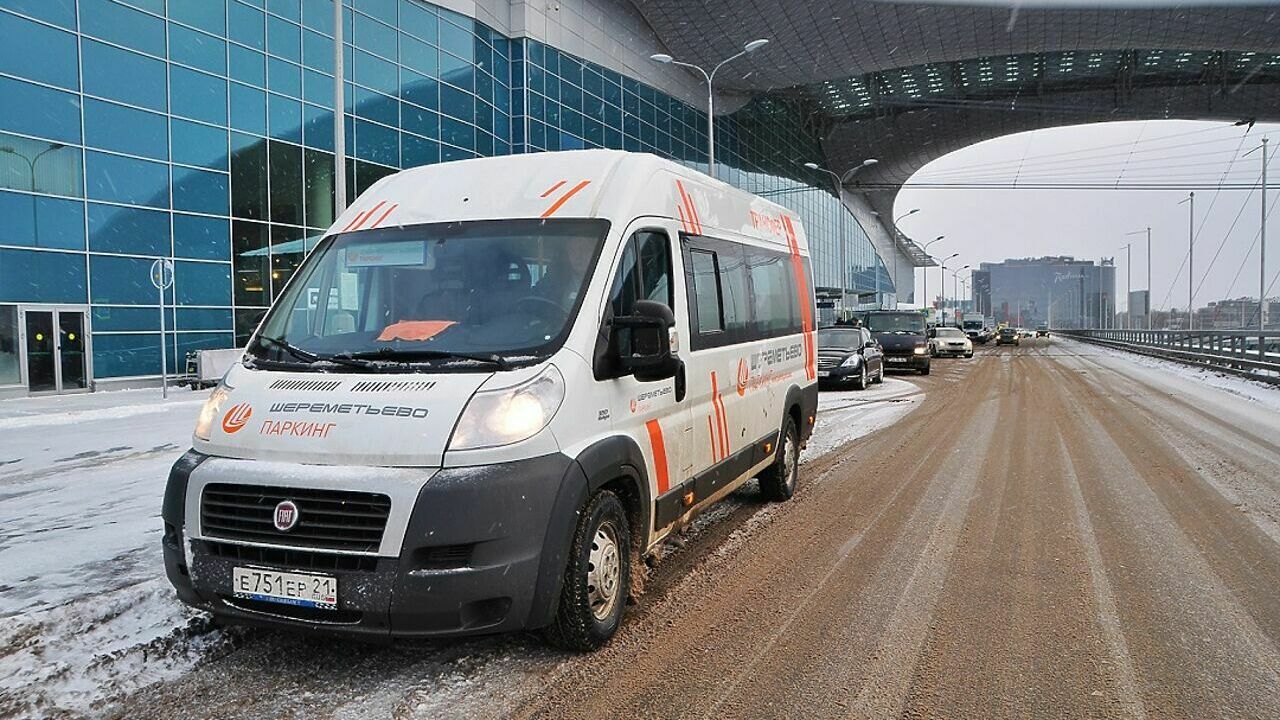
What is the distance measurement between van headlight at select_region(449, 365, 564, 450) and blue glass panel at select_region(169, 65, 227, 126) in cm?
2173

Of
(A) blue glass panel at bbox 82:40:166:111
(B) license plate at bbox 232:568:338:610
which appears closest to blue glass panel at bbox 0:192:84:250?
(A) blue glass panel at bbox 82:40:166:111

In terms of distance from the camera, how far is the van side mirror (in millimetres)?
4113

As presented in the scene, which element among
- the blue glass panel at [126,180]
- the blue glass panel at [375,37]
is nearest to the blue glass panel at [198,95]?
the blue glass panel at [126,180]

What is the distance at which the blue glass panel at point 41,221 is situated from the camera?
721 inches

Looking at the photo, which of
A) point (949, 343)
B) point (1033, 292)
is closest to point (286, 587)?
point (949, 343)

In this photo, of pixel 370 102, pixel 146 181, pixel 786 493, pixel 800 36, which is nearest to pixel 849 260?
pixel 800 36

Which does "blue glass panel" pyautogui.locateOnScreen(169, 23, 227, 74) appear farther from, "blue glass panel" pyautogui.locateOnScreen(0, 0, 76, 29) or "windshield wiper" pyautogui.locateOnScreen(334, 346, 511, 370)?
"windshield wiper" pyautogui.locateOnScreen(334, 346, 511, 370)

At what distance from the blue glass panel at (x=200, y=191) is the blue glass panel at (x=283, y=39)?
414 centimetres

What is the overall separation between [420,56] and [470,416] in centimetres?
2777

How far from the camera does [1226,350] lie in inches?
1104

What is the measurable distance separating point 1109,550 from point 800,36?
42142mm

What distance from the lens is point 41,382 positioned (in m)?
19.0

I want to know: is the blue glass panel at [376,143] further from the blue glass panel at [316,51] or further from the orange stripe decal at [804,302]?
the orange stripe decal at [804,302]

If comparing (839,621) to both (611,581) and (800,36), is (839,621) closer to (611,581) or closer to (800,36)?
(611,581)
